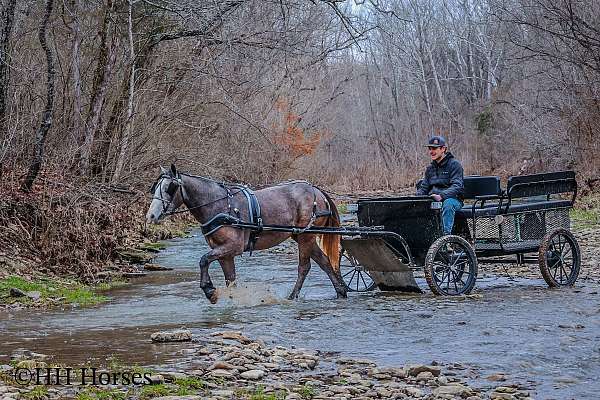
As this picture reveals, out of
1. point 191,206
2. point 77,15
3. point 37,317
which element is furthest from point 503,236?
point 77,15

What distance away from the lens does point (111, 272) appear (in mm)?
16094

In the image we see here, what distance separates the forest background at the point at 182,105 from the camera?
620 inches

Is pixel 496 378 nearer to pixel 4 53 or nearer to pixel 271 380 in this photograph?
pixel 271 380

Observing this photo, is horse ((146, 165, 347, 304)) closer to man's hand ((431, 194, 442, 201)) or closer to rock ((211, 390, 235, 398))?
man's hand ((431, 194, 442, 201))

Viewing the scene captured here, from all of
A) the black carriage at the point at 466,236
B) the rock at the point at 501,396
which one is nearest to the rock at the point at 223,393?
the rock at the point at 501,396

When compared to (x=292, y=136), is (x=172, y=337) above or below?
below

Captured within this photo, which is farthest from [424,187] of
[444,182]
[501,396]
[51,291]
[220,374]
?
[501,396]

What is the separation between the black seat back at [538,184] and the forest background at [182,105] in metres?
4.77

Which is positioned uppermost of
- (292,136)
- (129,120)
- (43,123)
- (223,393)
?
(292,136)

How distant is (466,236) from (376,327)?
3110mm

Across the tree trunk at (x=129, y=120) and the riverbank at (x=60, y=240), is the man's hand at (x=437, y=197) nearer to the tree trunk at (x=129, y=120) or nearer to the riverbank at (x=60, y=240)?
the riverbank at (x=60, y=240)

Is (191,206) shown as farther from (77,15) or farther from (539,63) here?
(539,63)

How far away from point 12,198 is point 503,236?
783cm

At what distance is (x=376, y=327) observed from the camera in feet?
33.9
